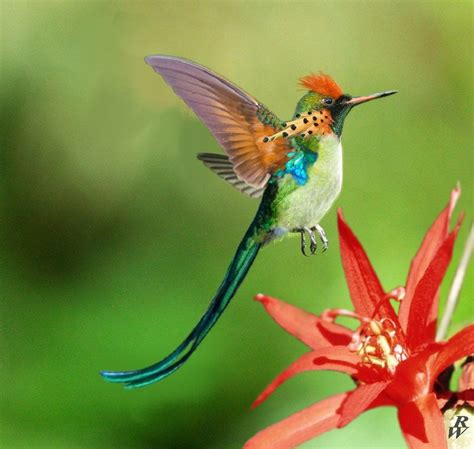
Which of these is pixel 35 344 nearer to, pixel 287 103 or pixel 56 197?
pixel 56 197

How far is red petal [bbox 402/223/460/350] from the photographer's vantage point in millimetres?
766

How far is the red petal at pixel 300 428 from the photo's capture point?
78 centimetres

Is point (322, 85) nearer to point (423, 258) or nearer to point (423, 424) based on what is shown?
point (423, 258)

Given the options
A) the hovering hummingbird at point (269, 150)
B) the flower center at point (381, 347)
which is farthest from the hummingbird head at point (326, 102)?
the flower center at point (381, 347)

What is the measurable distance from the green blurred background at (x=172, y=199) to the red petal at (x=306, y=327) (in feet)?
1.73

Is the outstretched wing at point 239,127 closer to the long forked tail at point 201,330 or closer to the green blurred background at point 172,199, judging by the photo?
the long forked tail at point 201,330

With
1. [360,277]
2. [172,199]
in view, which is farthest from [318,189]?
[172,199]

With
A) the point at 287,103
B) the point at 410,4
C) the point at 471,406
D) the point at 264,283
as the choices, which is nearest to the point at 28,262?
the point at 264,283

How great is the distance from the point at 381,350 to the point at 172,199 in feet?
2.90

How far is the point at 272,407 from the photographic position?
1.45 m

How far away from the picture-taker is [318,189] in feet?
2.48

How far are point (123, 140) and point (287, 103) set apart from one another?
444 millimetres

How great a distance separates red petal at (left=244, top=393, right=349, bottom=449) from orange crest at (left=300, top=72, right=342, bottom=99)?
30cm

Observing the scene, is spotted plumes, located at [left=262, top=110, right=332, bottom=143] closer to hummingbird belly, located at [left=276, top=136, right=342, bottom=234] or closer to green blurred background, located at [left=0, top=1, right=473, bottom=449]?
hummingbird belly, located at [left=276, top=136, right=342, bottom=234]
